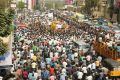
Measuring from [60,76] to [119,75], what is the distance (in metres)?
2.97

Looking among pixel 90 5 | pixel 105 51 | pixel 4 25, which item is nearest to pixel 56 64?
pixel 105 51

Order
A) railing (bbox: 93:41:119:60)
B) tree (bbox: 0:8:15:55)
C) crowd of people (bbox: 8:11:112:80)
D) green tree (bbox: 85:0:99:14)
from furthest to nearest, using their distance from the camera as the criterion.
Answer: green tree (bbox: 85:0:99:14)
railing (bbox: 93:41:119:60)
crowd of people (bbox: 8:11:112:80)
tree (bbox: 0:8:15:55)

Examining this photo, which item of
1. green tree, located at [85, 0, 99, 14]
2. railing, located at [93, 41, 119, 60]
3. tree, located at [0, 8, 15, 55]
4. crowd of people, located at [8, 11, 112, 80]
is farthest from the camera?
green tree, located at [85, 0, 99, 14]

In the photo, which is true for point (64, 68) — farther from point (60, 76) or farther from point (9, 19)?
point (9, 19)

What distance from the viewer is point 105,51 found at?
25.4 meters

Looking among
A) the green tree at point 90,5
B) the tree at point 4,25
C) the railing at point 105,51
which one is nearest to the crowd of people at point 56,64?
the railing at point 105,51

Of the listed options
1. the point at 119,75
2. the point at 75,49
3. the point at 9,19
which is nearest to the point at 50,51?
the point at 75,49

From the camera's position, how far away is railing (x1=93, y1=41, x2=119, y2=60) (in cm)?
2323

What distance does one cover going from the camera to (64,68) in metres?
23.1

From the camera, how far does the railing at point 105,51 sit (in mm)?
23227

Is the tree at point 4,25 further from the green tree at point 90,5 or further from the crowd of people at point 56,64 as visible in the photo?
the green tree at point 90,5

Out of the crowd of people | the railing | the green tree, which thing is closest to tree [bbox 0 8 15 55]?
the crowd of people

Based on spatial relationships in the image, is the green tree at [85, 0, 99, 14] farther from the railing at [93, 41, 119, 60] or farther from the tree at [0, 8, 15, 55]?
the tree at [0, 8, 15, 55]

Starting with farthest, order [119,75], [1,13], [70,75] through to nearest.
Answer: [70,75] → [119,75] → [1,13]
